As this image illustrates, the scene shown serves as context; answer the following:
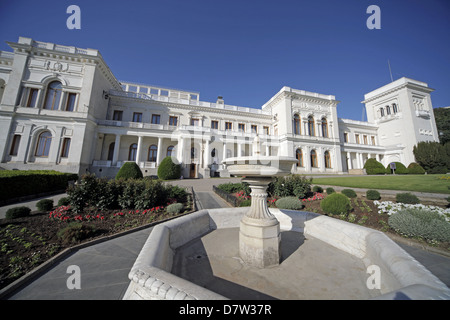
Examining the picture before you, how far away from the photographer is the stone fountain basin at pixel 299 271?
137 cm

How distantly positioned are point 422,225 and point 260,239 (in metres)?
4.18

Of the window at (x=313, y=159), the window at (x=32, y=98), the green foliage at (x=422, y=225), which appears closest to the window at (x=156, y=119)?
the window at (x=32, y=98)

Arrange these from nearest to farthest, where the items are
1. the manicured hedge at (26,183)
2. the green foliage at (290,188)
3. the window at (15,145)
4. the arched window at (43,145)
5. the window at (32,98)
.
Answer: the green foliage at (290,188) < the manicured hedge at (26,183) < the window at (15,145) < the arched window at (43,145) < the window at (32,98)

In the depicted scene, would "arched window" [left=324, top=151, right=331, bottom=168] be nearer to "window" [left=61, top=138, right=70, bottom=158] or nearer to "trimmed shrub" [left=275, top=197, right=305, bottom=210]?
"trimmed shrub" [left=275, top=197, right=305, bottom=210]

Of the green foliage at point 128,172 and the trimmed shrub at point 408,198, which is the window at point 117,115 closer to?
the green foliage at point 128,172

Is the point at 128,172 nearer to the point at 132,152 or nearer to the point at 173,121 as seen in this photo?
the point at 132,152

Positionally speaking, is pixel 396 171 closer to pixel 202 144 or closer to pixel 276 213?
pixel 202 144

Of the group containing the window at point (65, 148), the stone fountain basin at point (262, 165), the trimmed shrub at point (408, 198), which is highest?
the window at point (65, 148)

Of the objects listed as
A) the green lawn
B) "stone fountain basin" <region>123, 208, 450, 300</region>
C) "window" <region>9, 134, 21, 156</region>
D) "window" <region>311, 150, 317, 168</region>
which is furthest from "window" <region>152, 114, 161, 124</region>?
"window" <region>311, 150, 317, 168</region>

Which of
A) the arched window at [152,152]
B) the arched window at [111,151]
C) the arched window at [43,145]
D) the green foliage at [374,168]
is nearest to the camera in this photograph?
the arched window at [43,145]

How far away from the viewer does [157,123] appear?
1024 inches

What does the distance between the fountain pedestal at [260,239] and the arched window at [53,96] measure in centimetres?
2721

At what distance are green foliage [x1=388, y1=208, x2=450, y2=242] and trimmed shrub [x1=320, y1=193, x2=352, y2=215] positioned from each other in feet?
4.14
